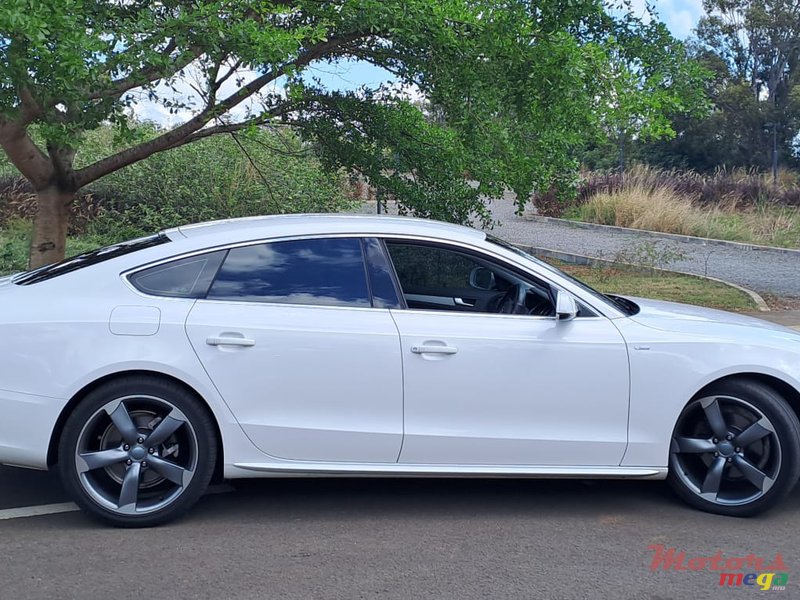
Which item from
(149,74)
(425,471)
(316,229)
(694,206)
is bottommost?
(425,471)

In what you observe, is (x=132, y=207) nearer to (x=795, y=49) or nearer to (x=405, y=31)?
(x=405, y=31)

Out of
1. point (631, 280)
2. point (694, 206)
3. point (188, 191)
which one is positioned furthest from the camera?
point (694, 206)

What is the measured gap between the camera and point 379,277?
15.4 ft

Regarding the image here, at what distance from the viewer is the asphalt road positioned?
3822 mm

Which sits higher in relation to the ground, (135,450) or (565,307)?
(565,307)

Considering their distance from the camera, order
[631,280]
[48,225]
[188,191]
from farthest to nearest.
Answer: [188,191] < [631,280] < [48,225]

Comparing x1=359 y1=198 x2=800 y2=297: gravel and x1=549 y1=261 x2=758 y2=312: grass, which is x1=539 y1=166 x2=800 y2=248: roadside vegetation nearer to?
x1=359 y1=198 x2=800 y2=297: gravel

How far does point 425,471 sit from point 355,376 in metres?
0.62

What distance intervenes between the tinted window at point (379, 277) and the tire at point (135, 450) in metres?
1.06

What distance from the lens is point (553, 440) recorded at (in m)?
4.57

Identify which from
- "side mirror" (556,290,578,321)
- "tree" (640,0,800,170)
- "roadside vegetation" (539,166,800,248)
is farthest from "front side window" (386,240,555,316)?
"tree" (640,0,800,170)

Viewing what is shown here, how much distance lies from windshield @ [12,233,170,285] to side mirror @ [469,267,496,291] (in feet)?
5.52

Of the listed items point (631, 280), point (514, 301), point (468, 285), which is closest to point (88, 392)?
point (468, 285)

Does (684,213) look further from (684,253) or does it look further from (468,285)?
(468,285)
